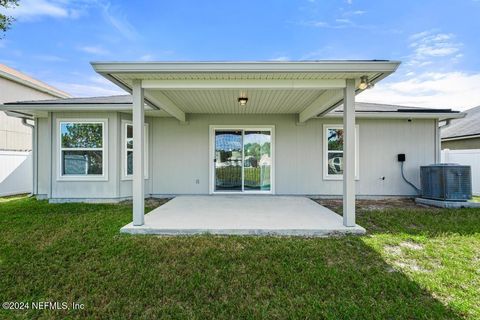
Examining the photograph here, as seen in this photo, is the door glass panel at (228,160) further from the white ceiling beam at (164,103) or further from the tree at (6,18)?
the tree at (6,18)

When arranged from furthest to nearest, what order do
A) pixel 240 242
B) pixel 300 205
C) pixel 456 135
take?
pixel 456 135 < pixel 300 205 < pixel 240 242

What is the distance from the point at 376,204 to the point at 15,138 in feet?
51.6

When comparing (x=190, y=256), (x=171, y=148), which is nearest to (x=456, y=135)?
(x=171, y=148)

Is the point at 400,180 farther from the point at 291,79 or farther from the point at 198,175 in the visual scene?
the point at 198,175

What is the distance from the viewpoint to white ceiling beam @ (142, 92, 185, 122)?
5354 mm

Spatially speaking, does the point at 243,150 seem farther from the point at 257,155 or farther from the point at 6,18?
the point at 6,18

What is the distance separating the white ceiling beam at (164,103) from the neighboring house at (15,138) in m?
5.11

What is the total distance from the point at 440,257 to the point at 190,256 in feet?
11.2

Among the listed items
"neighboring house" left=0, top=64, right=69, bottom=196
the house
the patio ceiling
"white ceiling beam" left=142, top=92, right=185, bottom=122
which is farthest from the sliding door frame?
"neighboring house" left=0, top=64, right=69, bottom=196

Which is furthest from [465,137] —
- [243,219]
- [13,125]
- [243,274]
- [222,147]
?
[13,125]

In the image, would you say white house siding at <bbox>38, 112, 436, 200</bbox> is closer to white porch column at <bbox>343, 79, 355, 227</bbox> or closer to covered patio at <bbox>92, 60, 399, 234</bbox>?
covered patio at <bbox>92, 60, 399, 234</bbox>

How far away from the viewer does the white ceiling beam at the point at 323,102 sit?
5107 mm

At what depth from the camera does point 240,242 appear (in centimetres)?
404

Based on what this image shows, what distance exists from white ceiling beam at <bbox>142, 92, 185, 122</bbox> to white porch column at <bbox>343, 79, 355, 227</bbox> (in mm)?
3700
